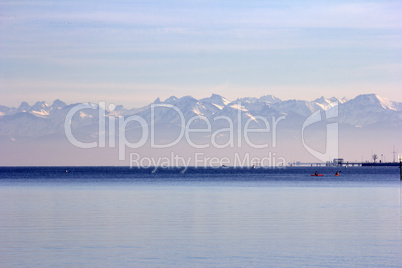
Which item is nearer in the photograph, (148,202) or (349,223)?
(349,223)

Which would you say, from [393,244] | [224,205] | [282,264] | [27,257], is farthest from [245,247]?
[224,205]

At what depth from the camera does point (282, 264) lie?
27234 millimetres

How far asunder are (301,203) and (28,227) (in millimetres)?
30258

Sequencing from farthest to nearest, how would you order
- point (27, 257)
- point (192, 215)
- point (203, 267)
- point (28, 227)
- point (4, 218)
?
1. point (192, 215)
2. point (4, 218)
3. point (28, 227)
4. point (27, 257)
5. point (203, 267)

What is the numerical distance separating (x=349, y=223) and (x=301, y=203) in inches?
779

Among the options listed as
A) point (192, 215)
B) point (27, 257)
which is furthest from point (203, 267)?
point (192, 215)

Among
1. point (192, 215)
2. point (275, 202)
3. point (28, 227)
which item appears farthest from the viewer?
point (275, 202)

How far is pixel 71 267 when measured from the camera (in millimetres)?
26766

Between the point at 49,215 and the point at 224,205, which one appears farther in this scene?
the point at 224,205

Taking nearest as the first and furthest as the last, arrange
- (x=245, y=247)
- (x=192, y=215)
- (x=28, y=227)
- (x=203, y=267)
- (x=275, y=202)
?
(x=203, y=267) < (x=245, y=247) < (x=28, y=227) < (x=192, y=215) < (x=275, y=202)

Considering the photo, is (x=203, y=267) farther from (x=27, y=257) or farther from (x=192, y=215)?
(x=192, y=215)

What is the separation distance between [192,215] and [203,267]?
22.3 meters

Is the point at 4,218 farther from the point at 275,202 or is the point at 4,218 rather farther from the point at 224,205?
the point at 275,202

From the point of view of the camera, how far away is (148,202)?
64.4m
